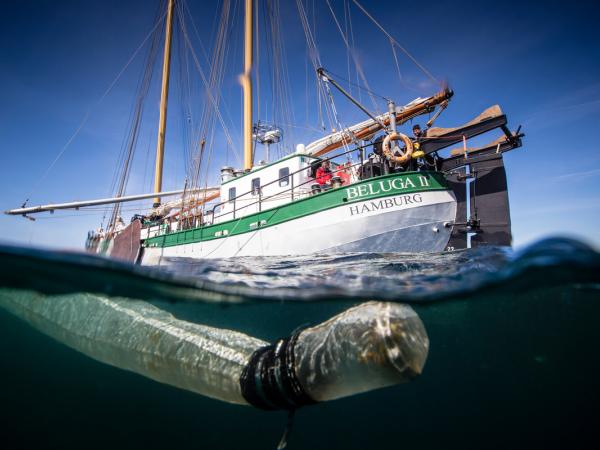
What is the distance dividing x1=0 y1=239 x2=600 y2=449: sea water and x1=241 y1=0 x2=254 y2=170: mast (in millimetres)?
8417

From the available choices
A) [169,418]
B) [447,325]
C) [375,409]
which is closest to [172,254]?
[169,418]

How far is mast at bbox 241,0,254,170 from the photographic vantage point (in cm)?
1506

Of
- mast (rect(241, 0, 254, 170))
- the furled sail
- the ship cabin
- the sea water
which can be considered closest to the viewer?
the sea water

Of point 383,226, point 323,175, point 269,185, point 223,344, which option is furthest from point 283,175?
point 223,344

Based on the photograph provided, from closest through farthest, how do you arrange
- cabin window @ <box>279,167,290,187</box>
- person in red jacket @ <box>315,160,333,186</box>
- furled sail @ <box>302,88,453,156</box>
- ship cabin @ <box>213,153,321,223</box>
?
1. person in red jacket @ <box>315,160,333,186</box>
2. ship cabin @ <box>213,153,321,223</box>
3. furled sail @ <box>302,88,453,156</box>
4. cabin window @ <box>279,167,290,187</box>

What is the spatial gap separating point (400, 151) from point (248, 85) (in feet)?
34.2

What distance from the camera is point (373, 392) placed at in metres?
7.95

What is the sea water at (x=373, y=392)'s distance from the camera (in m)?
4.75

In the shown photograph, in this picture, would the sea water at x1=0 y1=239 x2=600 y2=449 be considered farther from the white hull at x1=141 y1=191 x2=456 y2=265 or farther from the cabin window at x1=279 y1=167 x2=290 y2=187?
the cabin window at x1=279 y1=167 x2=290 y2=187

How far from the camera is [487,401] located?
938 centimetres

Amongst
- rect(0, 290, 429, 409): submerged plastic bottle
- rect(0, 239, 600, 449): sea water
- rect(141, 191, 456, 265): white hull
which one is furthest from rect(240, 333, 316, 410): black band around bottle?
rect(141, 191, 456, 265): white hull

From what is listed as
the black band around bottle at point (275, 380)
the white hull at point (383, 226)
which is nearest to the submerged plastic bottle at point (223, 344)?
the black band around bottle at point (275, 380)

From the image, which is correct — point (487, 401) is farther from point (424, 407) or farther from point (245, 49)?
point (245, 49)

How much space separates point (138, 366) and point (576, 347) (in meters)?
15.4
